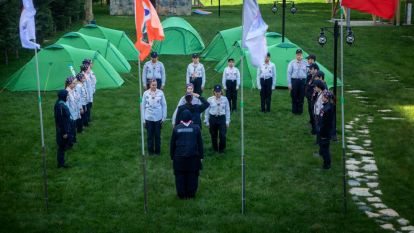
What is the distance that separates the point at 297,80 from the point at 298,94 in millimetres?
483

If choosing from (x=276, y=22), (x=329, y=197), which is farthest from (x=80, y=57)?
(x=276, y=22)

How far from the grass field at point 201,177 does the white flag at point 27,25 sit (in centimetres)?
309

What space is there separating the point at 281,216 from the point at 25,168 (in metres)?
6.50

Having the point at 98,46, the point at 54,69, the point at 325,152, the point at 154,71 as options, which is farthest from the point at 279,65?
the point at 325,152

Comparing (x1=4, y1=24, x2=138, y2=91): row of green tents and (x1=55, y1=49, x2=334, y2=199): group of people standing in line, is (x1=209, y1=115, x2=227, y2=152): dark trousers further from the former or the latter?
(x1=4, y1=24, x2=138, y2=91): row of green tents

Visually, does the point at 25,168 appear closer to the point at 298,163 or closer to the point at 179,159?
the point at 179,159

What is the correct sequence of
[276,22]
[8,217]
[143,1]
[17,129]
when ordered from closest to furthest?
1. [8,217]
2. [143,1]
3. [17,129]
4. [276,22]

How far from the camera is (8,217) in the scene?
12000 millimetres

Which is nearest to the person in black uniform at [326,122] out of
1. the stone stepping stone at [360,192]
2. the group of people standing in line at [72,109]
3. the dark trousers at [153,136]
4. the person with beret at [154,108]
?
A: the stone stepping stone at [360,192]

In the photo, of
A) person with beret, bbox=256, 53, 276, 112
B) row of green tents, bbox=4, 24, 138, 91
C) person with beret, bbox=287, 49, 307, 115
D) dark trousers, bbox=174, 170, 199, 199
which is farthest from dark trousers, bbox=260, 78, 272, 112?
dark trousers, bbox=174, 170, 199, 199

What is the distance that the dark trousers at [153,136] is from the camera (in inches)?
623

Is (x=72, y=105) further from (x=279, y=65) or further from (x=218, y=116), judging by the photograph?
(x=279, y=65)

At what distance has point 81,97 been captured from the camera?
57.9ft

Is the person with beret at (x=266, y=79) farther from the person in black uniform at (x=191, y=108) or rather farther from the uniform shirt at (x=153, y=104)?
the uniform shirt at (x=153, y=104)
